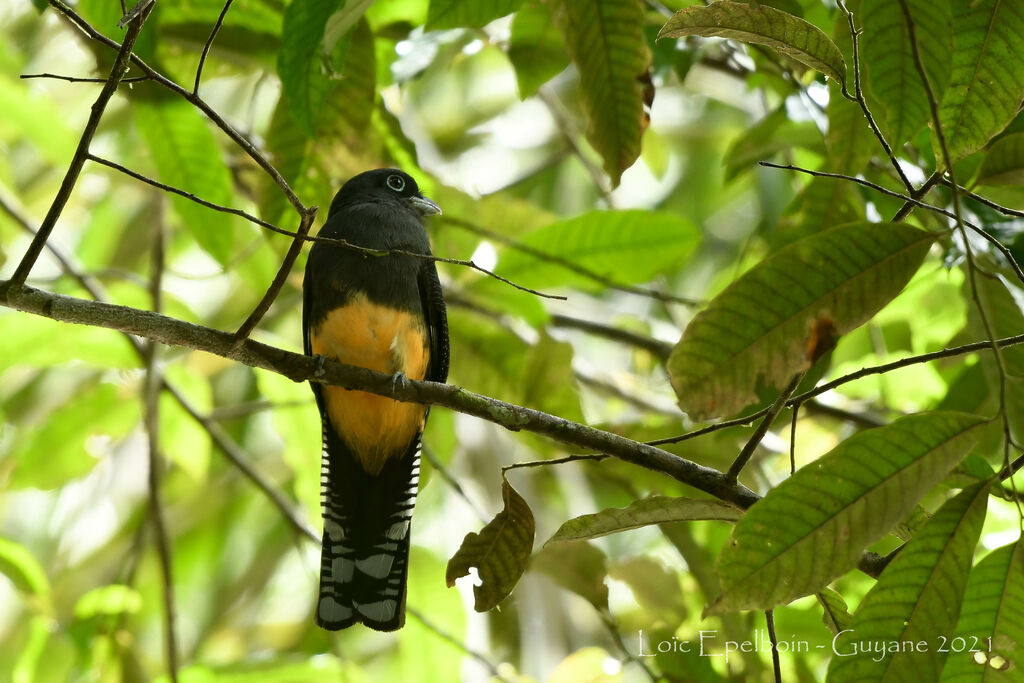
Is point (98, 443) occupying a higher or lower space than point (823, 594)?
higher

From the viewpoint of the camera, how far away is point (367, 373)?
2443 millimetres

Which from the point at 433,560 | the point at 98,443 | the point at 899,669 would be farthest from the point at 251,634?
the point at 899,669

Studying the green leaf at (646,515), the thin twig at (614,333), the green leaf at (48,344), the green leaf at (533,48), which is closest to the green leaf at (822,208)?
the green leaf at (533,48)

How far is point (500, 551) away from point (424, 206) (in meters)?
1.96

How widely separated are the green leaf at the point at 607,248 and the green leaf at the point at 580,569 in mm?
951

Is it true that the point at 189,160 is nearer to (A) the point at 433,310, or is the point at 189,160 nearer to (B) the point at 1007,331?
(A) the point at 433,310

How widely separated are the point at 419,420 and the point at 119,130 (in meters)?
3.01

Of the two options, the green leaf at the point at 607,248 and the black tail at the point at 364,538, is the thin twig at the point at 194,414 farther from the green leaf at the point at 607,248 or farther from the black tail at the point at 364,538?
the green leaf at the point at 607,248

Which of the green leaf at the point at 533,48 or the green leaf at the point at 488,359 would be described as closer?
the green leaf at the point at 533,48

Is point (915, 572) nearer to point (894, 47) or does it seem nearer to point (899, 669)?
point (899, 669)

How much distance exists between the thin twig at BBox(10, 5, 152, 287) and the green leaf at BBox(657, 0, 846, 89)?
86cm

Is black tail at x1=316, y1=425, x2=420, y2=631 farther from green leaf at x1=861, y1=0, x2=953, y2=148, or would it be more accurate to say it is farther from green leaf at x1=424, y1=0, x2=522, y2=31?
green leaf at x1=861, y1=0, x2=953, y2=148

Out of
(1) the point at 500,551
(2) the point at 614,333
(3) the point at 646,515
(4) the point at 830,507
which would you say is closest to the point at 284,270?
(1) the point at 500,551

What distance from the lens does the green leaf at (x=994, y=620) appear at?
1.49 meters
